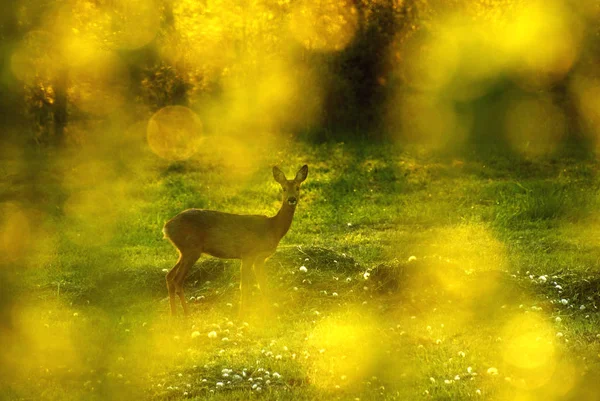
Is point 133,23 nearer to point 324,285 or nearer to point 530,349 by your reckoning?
point 324,285

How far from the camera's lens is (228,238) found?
12133 millimetres

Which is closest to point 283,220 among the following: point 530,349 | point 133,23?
point 530,349

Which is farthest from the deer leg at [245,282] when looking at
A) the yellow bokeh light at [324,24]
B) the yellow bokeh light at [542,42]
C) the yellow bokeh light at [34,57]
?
the yellow bokeh light at [542,42]

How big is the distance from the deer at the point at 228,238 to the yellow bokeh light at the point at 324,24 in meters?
13.2

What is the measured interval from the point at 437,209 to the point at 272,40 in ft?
28.0

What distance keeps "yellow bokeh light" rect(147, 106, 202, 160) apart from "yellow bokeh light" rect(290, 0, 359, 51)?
3.53 meters

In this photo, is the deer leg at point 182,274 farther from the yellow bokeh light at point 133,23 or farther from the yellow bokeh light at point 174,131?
the yellow bokeh light at point 133,23

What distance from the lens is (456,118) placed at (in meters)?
24.7

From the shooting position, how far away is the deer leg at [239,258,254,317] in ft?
39.4

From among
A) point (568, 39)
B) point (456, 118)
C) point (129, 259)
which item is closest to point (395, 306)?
point (129, 259)

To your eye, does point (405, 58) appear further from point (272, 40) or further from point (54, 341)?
point (54, 341)

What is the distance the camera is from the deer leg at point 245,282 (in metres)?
12.0

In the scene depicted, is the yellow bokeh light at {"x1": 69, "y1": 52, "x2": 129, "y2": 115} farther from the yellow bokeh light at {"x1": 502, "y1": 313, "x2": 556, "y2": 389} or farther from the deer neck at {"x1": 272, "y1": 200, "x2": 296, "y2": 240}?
the yellow bokeh light at {"x1": 502, "y1": 313, "x2": 556, "y2": 389}

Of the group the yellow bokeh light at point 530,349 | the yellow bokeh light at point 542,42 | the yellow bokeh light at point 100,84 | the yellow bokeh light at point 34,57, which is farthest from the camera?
the yellow bokeh light at point 542,42
